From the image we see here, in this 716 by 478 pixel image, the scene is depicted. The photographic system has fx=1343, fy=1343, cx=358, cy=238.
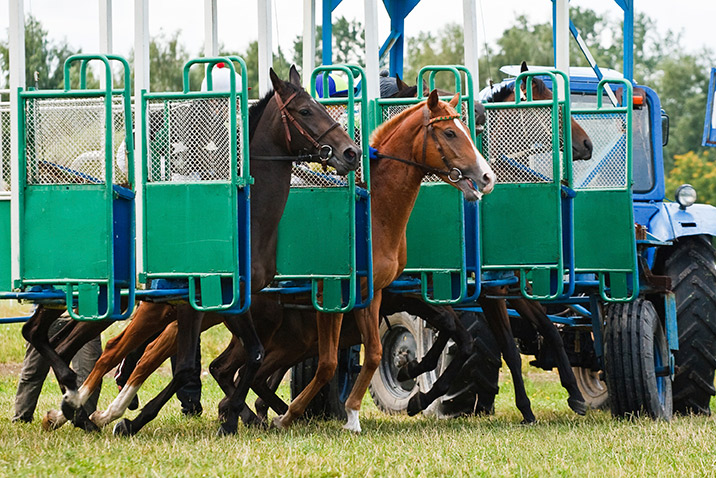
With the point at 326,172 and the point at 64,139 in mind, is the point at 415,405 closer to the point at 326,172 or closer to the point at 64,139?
the point at 326,172

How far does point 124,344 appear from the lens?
905cm

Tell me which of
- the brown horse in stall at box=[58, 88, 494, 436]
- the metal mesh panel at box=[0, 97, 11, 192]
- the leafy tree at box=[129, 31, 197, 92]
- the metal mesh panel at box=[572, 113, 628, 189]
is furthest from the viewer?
the leafy tree at box=[129, 31, 197, 92]

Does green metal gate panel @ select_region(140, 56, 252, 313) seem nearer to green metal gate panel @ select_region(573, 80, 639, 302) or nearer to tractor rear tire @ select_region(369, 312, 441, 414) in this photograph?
green metal gate panel @ select_region(573, 80, 639, 302)

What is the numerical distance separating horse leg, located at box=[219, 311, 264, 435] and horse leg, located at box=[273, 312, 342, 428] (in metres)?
0.45

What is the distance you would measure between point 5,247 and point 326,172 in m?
2.15

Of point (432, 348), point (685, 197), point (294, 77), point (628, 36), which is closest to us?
point (294, 77)

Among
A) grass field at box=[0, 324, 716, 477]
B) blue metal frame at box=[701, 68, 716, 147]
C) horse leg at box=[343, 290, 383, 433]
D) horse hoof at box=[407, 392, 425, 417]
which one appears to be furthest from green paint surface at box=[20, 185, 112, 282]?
blue metal frame at box=[701, 68, 716, 147]

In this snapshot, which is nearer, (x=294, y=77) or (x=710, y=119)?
(x=294, y=77)

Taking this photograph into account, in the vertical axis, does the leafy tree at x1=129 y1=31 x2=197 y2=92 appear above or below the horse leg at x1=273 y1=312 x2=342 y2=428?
above

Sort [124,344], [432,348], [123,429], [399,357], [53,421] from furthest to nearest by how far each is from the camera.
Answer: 1. [399,357]
2. [432,348]
3. [124,344]
4. [53,421]
5. [123,429]

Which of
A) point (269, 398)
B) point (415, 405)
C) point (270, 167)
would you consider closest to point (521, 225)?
point (415, 405)

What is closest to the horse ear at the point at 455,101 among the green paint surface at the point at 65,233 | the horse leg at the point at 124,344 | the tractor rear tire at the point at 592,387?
the horse leg at the point at 124,344

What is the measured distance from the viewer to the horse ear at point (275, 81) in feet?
26.8

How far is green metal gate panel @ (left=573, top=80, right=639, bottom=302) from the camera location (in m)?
9.55
